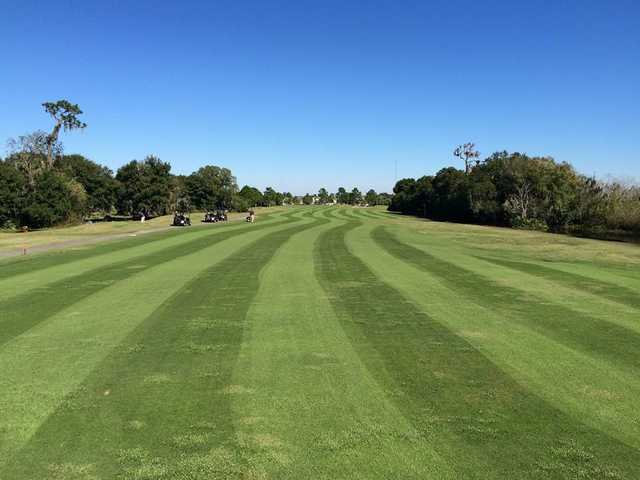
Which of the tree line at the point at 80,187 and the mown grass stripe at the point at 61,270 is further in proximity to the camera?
the tree line at the point at 80,187

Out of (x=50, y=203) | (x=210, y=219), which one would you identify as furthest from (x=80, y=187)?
(x=210, y=219)

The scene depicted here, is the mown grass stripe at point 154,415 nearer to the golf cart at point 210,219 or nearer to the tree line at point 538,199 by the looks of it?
the tree line at point 538,199

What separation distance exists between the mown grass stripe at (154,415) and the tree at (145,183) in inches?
3299

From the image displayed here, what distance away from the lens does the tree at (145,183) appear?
88644 millimetres

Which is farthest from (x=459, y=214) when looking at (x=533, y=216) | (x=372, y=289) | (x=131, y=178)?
(x=372, y=289)

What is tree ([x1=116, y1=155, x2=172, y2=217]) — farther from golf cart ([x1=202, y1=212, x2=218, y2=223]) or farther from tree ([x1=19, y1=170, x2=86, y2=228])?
golf cart ([x1=202, y1=212, x2=218, y2=223])

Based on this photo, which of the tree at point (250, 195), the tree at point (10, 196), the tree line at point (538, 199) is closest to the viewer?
the tree line at point (538, 199)

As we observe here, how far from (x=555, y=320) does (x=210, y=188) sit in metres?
116

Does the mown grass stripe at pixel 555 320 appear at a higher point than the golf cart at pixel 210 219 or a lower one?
lower

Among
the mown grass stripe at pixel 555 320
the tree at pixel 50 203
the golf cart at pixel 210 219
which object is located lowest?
the mown grass stripe at pixel 555 320

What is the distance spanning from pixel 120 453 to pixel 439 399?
390 cm

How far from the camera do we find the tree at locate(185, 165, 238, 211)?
121438mm

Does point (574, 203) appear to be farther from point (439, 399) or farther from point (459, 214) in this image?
point (439, 399)

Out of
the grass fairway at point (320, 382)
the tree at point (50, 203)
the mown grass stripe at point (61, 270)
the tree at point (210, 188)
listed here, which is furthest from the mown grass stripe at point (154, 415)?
the tree at point (210, 188)
